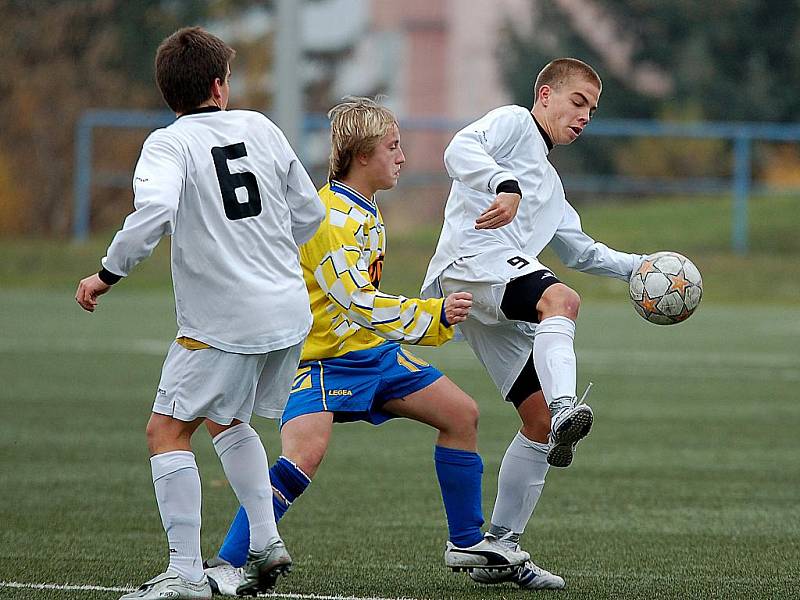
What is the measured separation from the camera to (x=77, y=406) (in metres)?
10.5

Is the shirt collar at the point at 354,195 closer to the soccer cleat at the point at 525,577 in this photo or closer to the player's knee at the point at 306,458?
the player's knee at the point at 306,458

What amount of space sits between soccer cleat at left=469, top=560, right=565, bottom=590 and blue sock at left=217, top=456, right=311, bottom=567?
28.6 inches

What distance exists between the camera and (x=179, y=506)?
4672mm

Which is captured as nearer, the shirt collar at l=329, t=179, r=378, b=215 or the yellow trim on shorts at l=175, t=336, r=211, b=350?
the yellow trim on shorts at l=175, t=336, r=211, b=350

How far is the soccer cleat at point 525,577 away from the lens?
17.5ft

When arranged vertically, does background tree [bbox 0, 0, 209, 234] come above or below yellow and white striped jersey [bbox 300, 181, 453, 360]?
above

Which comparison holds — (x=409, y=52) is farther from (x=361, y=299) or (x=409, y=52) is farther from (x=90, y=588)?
(x=90, y=588)

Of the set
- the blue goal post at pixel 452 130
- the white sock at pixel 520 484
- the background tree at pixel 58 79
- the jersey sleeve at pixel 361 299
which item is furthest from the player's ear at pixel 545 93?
the background tree at pixel 58 79

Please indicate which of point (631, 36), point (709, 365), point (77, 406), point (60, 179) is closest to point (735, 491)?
point (77, 406)

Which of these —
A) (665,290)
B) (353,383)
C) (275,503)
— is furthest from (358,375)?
(665,290)

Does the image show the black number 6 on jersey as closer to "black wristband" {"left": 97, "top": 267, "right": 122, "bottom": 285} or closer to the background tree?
"black wristband" {"left": 97, "top": 267, "right": 122, "bottom": 285}

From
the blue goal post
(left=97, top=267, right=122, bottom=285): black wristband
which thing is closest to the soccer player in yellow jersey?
(left=97, top=267, right=122, bottom=285): black wristband

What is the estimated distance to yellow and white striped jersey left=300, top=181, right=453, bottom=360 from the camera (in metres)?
4.96

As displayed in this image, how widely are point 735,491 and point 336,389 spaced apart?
2.99 metres
